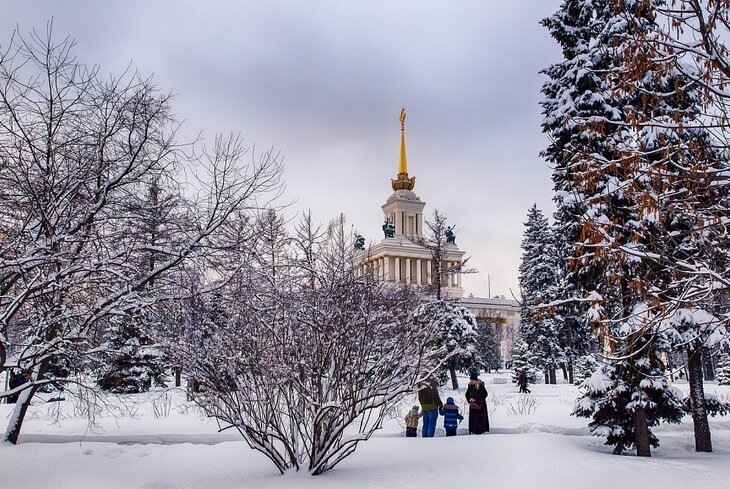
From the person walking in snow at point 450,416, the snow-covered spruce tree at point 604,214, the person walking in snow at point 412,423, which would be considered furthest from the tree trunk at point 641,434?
the person walking in snow at point 412,423

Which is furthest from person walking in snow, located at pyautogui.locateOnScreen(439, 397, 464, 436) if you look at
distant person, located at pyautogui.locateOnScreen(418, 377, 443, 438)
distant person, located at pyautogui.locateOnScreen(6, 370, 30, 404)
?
distant person, located at pyautogui.locateOnScreen(6, 370, 30, 404)

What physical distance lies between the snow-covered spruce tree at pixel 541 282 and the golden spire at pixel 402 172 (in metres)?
58.8

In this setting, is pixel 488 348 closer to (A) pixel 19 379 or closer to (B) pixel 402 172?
(B) pixel 402 172

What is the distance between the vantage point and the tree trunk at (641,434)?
40.7 feet

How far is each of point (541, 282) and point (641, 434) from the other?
2708cm

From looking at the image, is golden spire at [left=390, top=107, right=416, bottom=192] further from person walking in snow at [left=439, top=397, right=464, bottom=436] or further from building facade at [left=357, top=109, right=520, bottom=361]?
person walking in snow at [left=439, top=397, right=464, bottom=436]

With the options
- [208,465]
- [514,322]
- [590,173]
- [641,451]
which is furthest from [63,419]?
[514,322]

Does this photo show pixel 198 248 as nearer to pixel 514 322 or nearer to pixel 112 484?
pixel 112 484

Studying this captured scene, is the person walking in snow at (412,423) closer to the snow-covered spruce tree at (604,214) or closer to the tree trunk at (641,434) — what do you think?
the snow-covered spruce tree at (604,214)

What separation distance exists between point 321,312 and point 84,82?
4552 millimetres

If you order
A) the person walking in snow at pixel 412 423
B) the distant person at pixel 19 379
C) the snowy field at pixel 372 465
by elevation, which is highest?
the distant person at pixel 19 379

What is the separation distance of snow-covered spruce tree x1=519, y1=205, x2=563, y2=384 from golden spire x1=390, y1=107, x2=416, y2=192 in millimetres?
58768

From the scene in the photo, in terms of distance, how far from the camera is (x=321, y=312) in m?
9.46

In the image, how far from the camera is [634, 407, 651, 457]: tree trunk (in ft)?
40.7
